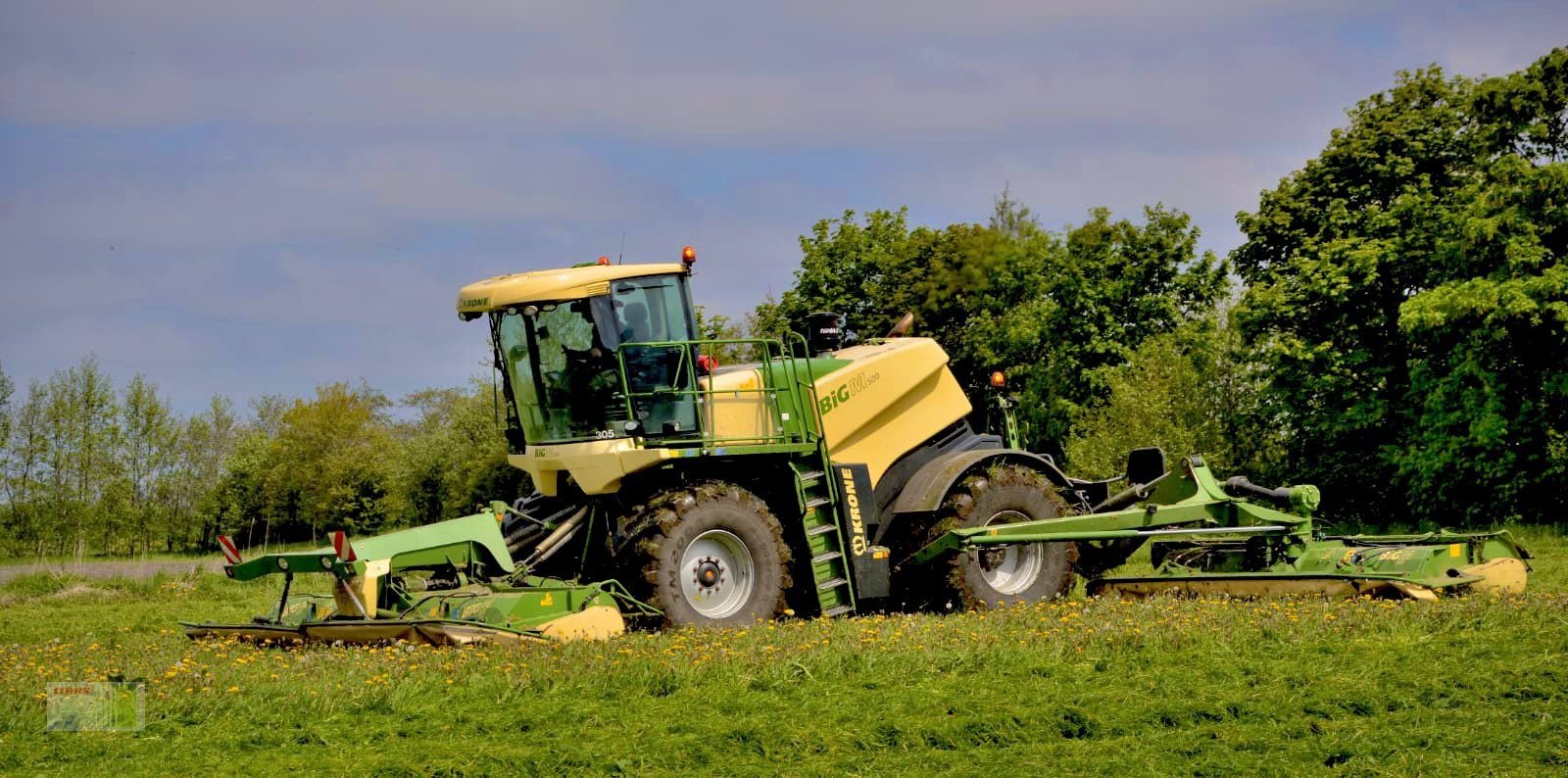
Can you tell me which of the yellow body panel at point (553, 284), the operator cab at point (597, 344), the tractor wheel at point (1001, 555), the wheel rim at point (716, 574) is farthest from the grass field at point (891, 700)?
the yellow body panel at point (553, 284)

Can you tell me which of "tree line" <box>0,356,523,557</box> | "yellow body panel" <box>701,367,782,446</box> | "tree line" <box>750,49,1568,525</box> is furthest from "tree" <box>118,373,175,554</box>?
"yellow body panel" <box>701,367,782,446</box>

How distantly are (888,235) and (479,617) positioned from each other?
99.9 feet

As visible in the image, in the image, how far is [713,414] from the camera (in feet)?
38.8

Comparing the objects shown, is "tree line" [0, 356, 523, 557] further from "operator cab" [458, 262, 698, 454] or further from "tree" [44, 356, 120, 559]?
"operator cab" [458, 262, 698, 454]

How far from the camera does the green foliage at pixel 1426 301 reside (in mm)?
24875

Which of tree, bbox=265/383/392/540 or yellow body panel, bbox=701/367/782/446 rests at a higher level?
tree, bbox=265/383/392/540

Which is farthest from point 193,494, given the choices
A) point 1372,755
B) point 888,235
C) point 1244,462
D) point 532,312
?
point 1372,755

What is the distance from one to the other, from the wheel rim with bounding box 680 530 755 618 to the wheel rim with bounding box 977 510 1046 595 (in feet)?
8.53

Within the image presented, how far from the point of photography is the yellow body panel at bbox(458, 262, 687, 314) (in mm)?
11227

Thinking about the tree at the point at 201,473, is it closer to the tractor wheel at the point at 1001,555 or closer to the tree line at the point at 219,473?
the tree line at the point at 219,473

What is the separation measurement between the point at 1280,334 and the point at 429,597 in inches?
944

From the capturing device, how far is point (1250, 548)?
12688 millimetres

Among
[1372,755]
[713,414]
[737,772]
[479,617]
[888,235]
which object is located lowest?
[1372,755]

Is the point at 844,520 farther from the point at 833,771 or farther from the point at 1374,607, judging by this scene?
the point at 833,771
